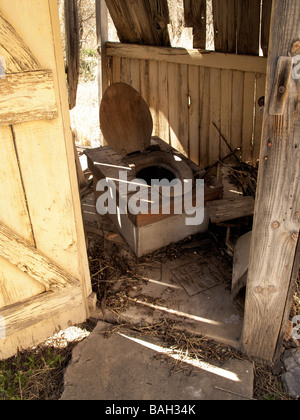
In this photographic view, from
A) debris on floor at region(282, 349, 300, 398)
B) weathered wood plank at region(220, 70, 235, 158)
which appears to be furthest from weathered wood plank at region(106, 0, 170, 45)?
debris on floor at region(282, 349, 300, 398)

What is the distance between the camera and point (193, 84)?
4.76 metres

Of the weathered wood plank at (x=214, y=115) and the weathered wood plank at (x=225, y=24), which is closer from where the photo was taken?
the weathered wood plank at (x=225, y=24)

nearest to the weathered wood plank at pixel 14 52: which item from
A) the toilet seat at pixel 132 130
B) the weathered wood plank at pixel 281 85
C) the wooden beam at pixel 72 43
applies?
the weathered wood plank at pixel 281 85

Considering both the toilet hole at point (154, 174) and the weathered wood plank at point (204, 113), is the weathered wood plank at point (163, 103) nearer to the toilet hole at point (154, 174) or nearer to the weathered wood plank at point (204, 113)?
the weathered wood plank at point (204, 113)

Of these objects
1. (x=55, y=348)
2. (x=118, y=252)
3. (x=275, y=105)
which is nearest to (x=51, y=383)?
(x=55, y=348)

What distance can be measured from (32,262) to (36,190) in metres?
0.52

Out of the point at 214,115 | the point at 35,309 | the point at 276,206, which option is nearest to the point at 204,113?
the point at 214,115

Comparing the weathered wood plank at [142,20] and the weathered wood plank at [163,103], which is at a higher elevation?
the weathered wood plank at [142,20]

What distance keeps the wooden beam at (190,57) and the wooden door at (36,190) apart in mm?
2486

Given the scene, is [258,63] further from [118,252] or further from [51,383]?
[51,383]

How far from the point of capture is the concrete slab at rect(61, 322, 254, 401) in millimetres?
2566

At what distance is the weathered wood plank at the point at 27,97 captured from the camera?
2.18 meters

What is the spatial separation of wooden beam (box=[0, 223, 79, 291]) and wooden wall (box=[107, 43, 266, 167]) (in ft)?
8.95

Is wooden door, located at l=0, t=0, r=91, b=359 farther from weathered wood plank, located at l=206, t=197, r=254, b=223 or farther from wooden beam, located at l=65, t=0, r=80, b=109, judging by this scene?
wooden beam, located at l=65, t=0, r=80, b=109
